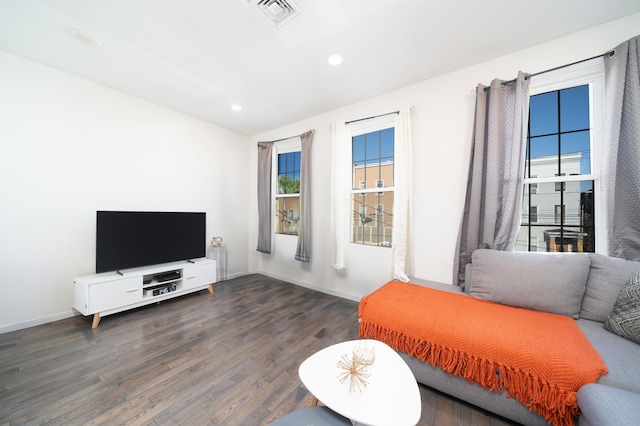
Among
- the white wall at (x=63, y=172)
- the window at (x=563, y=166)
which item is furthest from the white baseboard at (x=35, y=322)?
the window at (x=563, y=166)

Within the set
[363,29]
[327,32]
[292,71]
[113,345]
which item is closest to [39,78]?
[292,71]

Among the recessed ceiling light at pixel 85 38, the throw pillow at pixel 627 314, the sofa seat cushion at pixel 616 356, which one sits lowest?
the sofa seat cushion at pixel 616 356

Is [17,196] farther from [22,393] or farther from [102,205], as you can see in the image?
[22,393]

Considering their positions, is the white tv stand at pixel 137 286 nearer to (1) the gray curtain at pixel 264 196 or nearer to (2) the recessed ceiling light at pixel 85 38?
(1) the gray curtain at pixel 264 196

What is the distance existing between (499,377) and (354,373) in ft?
2.81

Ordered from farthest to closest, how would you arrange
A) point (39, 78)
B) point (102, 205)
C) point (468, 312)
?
point (102, 205)
point (39, 78)
point (468, 312)

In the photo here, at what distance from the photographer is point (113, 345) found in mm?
1923

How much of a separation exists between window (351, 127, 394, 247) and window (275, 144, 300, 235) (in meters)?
1.12

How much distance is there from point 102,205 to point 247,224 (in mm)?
2048

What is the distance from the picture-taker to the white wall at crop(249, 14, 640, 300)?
6.06 ft

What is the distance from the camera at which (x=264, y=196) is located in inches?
154

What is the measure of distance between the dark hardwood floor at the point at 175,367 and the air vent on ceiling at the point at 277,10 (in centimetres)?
265

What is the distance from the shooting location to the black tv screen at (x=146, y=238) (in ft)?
8.01

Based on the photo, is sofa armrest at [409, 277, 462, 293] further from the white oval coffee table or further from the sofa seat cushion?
the white oval coffee table
